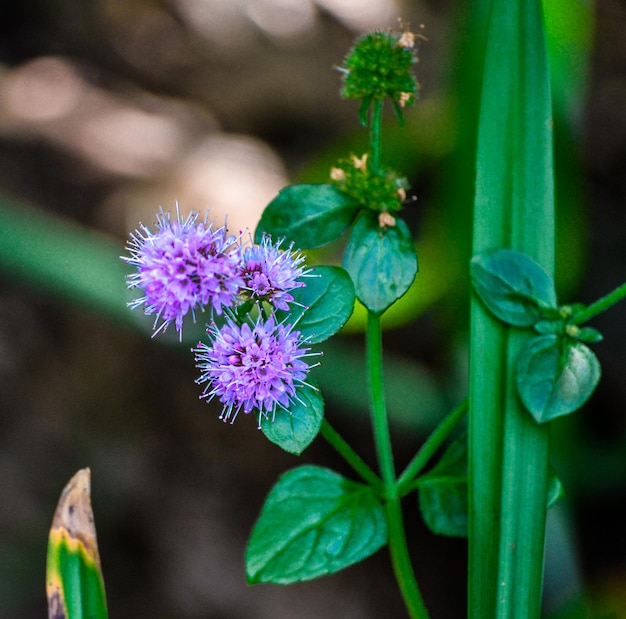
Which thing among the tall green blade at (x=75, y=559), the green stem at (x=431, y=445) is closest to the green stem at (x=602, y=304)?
the green stem at (x=431, y=445)

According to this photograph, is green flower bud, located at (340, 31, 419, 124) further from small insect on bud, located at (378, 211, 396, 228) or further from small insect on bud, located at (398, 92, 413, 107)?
small insect on bud, located at (378, 211, 396, 228)

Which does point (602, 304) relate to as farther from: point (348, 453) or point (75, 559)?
point (75, 559)

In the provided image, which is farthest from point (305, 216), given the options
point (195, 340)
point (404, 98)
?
point (195, 340)

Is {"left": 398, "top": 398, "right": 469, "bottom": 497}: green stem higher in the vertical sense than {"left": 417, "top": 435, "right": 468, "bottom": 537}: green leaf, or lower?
higher

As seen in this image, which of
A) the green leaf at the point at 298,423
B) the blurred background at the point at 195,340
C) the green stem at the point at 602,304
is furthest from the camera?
the blurred background at the point at 195,340

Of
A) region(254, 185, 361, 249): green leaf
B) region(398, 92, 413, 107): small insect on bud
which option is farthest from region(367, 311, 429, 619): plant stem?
region(398, 92, 413, 107): small insect on bud

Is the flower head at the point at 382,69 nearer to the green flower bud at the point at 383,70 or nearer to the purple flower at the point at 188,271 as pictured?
the green flower bud at the point at 383,70
